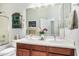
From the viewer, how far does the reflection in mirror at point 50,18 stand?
211cm

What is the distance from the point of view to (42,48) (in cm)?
216

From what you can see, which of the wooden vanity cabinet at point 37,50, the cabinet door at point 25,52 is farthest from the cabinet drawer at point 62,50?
the cabinet door at point 25,52

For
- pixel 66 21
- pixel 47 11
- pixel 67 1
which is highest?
pixel 67 1

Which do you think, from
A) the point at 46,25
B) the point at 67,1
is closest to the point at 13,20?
the point at 46,25

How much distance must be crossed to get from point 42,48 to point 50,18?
1.60ft

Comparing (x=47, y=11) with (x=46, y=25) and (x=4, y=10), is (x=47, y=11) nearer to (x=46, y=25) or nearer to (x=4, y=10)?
(x=46, y=25)

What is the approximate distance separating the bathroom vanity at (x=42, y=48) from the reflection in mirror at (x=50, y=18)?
13cm

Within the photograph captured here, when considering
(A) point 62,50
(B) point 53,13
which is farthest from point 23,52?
(B) point 53,13

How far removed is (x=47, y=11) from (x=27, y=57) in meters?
0.80

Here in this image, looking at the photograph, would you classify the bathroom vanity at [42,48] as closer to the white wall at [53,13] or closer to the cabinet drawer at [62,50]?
the cabinet drawer at [62,50]

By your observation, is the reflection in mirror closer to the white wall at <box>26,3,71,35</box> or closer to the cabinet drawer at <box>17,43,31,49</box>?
the white wall at <box>26,3,71,35</box>

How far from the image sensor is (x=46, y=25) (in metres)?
2.15

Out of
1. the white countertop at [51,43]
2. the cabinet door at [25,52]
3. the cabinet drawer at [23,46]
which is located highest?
the white countertop at [51,43]

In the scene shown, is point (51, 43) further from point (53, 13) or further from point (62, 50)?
point (53, 13)
